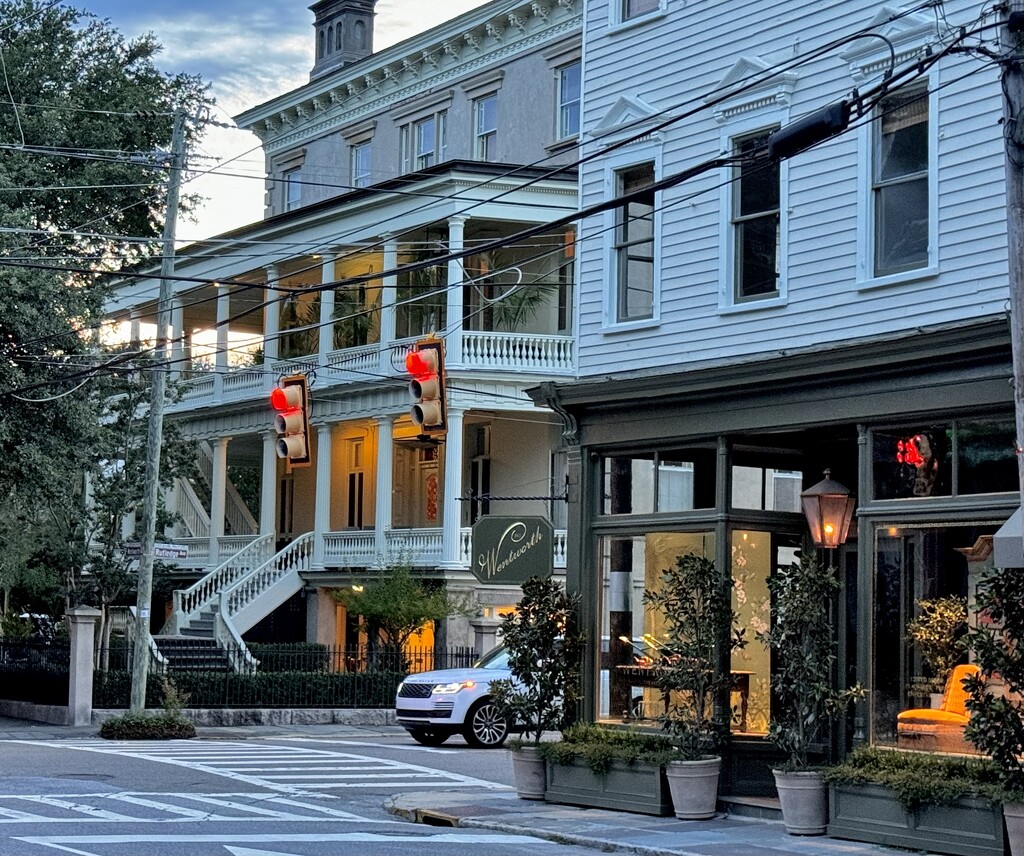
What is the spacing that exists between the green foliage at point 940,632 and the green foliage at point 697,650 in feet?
7.05

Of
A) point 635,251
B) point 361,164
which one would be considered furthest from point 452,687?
point 361,164

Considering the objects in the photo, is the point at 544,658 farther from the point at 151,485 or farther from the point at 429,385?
the point at 151,485

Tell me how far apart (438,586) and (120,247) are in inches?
503

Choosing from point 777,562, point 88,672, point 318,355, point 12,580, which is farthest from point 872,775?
point 12,580

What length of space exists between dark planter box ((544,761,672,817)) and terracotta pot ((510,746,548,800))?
0.11 metres

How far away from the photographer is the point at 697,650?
16.2 m

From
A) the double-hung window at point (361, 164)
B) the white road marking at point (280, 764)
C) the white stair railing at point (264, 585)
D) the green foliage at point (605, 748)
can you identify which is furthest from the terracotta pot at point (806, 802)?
the double-hung window at point (361, 164)

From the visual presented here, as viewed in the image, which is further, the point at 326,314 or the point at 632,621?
the point at 326,314

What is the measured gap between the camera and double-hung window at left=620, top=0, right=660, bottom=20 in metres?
19.2

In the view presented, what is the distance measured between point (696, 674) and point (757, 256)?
14.8 feet

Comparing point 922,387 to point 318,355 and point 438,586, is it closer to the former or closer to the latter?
point 438,586

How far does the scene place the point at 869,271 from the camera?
15.8 m

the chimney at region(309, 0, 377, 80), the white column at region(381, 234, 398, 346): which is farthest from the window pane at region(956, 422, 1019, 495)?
the chimney at region(309, 0, 377, 80)

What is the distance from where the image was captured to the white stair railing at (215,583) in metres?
36.4
